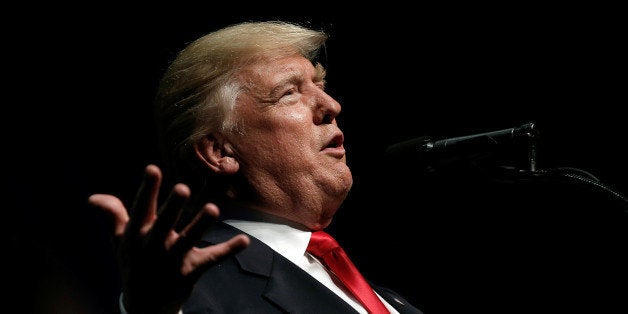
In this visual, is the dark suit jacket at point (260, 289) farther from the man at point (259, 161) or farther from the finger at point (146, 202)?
the finger at point (146, 202)

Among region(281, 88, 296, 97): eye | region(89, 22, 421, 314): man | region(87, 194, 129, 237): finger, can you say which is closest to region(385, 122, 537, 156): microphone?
region(89, 22, 421, 314): man

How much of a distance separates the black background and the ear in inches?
22.8

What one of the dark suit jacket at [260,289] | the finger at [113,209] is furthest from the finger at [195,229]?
the dark suit jacket at [260,289]

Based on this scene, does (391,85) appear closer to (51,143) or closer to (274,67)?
(274,67)

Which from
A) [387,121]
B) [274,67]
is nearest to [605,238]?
[387,121]

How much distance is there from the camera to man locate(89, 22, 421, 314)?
1573 mm

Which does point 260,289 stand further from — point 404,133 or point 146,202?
point 404,133

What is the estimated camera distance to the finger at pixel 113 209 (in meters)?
1.03

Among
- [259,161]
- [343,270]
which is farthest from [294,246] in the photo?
[259,161]

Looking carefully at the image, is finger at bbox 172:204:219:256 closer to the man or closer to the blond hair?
the man

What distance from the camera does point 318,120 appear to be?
1957 mm

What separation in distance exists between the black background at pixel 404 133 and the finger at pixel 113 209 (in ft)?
3.77

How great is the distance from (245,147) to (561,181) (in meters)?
0.92

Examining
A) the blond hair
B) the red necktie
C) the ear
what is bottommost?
the red necktie
